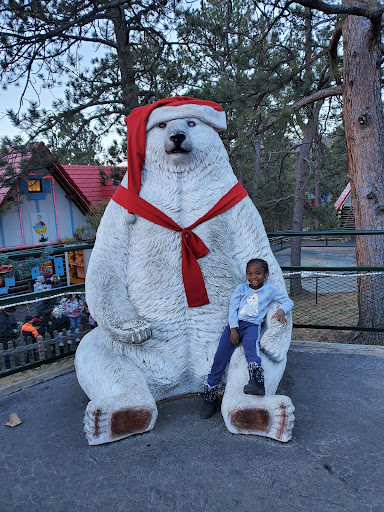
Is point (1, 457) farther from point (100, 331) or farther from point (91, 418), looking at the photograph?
point (100, 331)

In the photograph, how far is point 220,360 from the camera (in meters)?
2.30

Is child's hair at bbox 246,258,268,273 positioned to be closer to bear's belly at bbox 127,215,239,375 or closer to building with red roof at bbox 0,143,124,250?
bear's belly at bbox 127,215,239,375

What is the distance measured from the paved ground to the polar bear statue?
0.31m

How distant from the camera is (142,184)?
96.8 inches

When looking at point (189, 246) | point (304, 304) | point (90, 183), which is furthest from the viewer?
point (90, 183)

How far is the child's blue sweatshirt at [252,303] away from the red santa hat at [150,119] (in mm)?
879

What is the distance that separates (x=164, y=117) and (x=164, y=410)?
5.84 ft

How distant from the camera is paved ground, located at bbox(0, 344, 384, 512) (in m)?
1.71

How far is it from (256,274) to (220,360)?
0.54 metres

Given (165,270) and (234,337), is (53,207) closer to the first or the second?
(165,270)

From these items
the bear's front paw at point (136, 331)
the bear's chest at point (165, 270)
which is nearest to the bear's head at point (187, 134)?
the bear's chest at point (165, 270)

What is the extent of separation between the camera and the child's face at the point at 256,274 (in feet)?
7.52

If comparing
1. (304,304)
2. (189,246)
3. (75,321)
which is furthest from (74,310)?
(304,304)

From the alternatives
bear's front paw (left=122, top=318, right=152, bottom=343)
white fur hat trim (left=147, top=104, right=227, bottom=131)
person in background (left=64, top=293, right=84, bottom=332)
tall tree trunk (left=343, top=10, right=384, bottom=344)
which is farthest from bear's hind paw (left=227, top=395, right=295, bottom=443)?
person in background (left=64, top=293, right=84, bottom=332)
